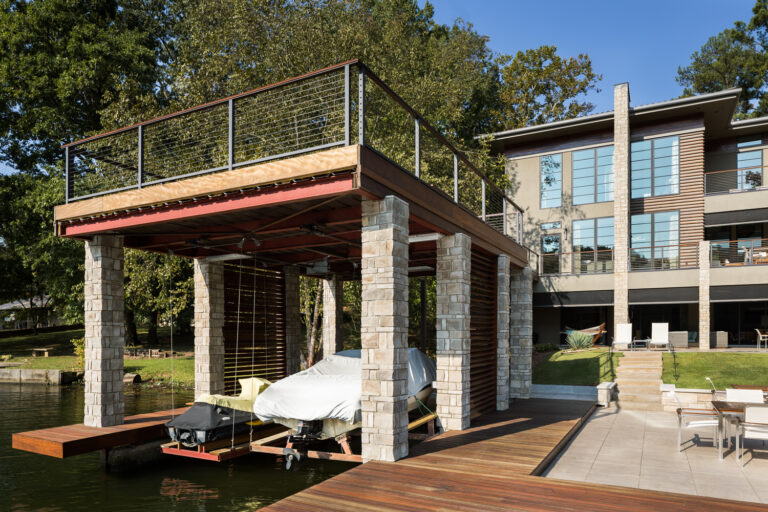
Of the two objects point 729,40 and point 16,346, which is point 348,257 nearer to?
point 16,346

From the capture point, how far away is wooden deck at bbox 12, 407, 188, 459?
808 cm

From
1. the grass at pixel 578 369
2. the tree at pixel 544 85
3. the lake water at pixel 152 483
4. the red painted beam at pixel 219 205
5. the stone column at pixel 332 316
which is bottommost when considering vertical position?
Result: the lake water at pixel 152 483

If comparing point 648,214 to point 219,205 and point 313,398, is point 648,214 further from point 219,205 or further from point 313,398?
point 219,205

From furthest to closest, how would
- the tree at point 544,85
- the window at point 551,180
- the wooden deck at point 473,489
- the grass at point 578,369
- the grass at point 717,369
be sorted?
the tree at point 544,85 < the window at point 551,180 < the grass at point 578,369 < the grass at point 717,369 < the wooden deck at point 473,489

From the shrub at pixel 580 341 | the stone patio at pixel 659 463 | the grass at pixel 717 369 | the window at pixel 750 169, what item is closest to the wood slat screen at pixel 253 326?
the stone patio at pixel 659 463

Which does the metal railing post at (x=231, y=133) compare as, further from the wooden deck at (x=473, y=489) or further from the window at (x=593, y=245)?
the window at (x=593, y=245)

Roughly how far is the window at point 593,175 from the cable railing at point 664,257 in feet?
Result: 9.27

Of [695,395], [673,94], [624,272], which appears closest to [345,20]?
[624,272]

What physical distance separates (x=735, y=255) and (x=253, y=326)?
1720cm

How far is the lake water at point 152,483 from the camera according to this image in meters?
7.80

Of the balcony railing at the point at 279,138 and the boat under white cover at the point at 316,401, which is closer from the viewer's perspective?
the boat under white cover at the point at 316,401

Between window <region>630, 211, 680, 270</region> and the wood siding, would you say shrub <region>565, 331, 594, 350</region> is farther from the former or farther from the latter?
the wood siding

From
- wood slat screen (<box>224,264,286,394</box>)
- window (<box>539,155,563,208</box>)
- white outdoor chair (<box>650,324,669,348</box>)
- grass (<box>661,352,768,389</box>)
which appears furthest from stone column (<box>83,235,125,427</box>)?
window (<box>539,155,563,208</box>)

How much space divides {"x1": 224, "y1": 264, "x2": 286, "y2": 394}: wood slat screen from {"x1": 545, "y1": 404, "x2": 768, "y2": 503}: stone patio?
7.28m
